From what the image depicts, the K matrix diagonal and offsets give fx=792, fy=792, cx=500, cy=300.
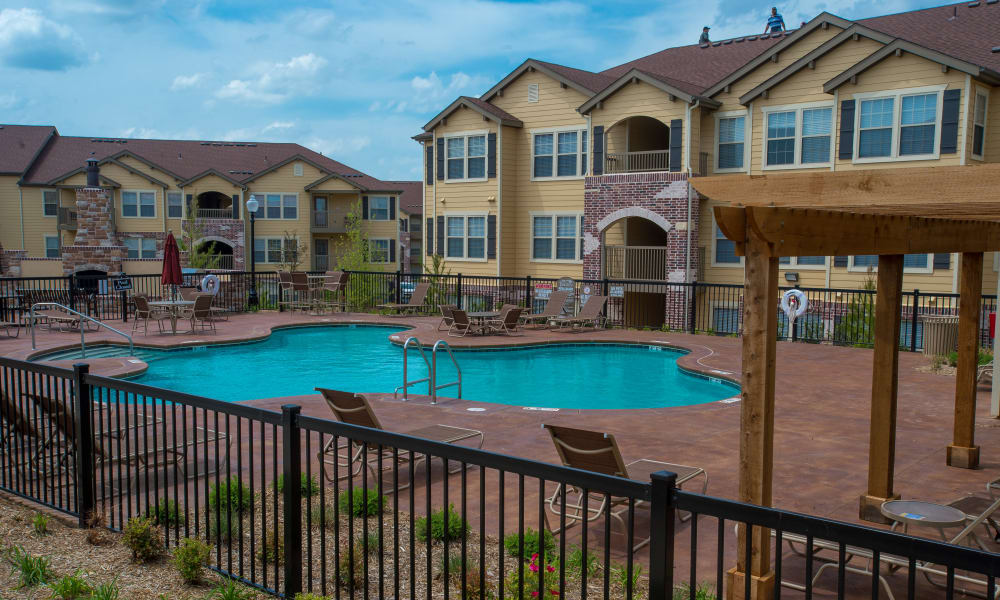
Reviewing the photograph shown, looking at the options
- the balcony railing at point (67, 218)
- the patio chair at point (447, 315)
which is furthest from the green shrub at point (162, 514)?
the balcony railing at point (67, 218)

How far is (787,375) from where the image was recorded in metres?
13.7

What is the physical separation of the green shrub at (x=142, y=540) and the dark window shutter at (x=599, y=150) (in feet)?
71.6

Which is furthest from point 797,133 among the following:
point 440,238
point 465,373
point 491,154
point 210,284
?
point 210,284

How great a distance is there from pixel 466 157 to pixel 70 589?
25.8 m

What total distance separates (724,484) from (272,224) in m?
44.8

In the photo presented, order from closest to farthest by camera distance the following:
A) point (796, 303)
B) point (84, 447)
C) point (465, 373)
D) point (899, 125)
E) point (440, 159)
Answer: point (84, 447) → point (465, 373) → point (796, 303) → point (899, 125) → point (440, 159)

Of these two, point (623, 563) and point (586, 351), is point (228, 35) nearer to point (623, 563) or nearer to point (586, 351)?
point (586, 351)

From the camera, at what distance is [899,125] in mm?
20797

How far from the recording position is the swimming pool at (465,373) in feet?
46.0

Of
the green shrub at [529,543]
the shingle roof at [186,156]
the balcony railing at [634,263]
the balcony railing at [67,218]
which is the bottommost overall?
the green shrub at [529,543]

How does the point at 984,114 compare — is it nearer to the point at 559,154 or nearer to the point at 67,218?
the point at 559,154

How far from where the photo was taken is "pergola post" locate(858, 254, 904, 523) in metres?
5.96

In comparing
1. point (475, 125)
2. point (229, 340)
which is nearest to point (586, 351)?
point (229, 340)

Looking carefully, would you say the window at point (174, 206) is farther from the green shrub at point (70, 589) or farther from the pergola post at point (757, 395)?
the pergola post at point (757, 395)
